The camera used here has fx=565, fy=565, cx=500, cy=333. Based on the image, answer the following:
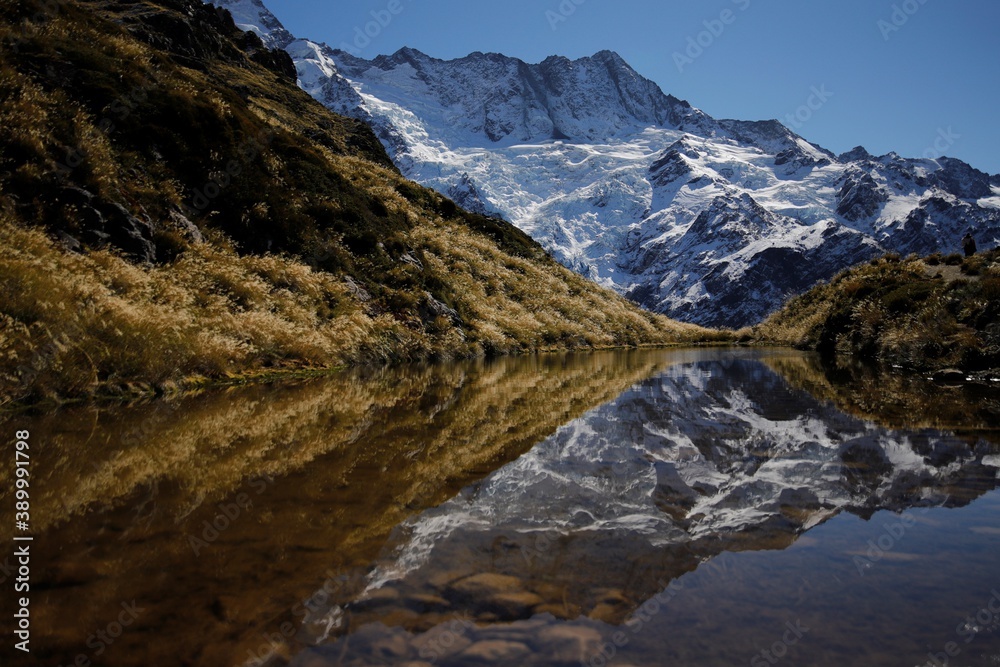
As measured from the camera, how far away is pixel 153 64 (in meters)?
22.8

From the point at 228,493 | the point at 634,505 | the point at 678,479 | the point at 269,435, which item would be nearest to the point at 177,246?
the point at 269,435

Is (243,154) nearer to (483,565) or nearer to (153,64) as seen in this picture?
(153,64)

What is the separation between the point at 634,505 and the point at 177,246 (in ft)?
49.6

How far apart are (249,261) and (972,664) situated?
1842 cm

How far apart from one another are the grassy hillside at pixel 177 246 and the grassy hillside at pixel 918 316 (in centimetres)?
1480

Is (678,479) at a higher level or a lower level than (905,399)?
lower

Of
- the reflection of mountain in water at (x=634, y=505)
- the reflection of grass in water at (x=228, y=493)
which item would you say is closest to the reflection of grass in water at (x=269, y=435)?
the reflection of grass in water at (x=228, y=493)

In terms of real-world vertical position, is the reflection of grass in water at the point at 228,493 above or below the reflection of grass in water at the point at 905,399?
below

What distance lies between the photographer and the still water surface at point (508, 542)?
8.86 ft

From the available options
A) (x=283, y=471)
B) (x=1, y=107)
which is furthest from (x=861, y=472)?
(x=1, y=107)

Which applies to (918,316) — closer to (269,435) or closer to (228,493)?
(269,435)

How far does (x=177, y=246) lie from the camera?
15.5m

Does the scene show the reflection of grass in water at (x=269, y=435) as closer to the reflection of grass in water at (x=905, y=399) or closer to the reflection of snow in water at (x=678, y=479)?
the reflection of snow in water at (x=678, y=479)

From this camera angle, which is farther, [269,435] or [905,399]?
[905,399]
